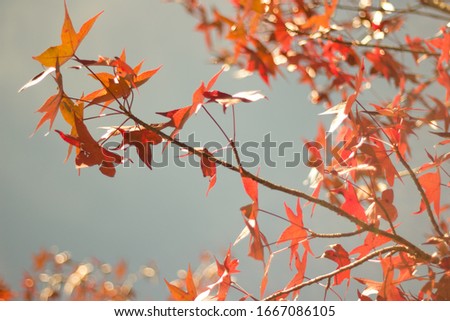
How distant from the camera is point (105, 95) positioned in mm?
600

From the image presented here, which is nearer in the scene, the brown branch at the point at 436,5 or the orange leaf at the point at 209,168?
the orange leaf at the point at 209,168

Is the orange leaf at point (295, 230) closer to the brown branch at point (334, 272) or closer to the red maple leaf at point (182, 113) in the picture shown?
the brown branch at point (334, 272)

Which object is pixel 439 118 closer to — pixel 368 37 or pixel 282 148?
pixel 282 148

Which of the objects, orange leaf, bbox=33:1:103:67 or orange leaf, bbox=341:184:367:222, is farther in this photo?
orange leaf, bbox=341:184:367:222

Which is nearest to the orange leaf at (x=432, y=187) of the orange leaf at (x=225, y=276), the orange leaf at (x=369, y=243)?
the orange leaf at (x=369, y=243)

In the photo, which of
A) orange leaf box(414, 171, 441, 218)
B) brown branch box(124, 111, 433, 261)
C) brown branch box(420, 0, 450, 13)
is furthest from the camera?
brown branch box(420, 0, 450, 13)

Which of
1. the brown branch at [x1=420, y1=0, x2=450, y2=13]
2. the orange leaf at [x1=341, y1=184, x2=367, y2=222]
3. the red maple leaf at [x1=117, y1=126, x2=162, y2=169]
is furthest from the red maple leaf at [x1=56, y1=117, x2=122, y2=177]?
the brown branch at [x1=420, y1=0, x2=450, y2=13]

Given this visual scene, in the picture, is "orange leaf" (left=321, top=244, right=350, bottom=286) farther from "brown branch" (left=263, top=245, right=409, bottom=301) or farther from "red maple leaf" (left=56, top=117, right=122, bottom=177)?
"red maple leaf" (left=56, top=117, right=122, bottom=177)

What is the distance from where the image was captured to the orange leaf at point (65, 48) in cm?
56

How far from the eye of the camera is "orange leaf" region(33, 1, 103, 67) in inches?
22.0

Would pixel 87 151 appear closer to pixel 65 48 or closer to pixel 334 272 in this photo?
pixel 65 48

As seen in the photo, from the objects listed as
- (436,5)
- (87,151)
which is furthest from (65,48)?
(436,5)

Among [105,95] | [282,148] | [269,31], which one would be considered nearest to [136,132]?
[105,95]

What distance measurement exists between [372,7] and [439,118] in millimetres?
572
